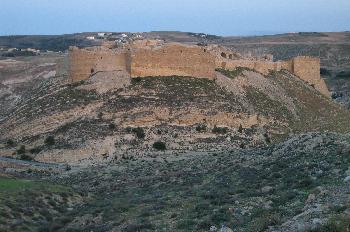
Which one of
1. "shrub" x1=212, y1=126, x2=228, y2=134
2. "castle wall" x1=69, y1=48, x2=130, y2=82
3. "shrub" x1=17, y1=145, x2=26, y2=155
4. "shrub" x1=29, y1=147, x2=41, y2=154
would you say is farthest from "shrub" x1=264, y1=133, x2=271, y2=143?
"shrub" x1=17, y1=145, x2=26, y2=155

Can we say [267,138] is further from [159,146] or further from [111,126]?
[111,126]

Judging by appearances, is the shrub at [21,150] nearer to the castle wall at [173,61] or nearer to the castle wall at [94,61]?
the castle wall at [94,61]

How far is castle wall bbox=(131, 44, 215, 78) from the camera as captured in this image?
37.4 m

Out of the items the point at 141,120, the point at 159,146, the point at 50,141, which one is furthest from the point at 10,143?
the point at 159,146

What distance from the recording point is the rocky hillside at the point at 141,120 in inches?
1329

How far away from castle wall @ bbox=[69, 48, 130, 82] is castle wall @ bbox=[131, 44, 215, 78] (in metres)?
0.77

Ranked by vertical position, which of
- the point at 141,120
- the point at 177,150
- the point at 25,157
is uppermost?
the point at 141,120

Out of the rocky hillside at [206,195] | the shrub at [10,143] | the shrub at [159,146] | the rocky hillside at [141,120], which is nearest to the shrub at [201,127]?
the rocky hillside at [141,120]

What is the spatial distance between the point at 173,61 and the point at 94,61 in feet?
15.1

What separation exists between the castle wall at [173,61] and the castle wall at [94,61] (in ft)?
2.51

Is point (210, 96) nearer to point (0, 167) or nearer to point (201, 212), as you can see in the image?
point (0, 167)

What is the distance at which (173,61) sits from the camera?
125ft

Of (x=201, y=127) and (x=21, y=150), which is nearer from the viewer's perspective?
(x=21, y=150)

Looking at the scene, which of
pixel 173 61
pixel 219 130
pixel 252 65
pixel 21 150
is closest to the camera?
pixel 21 150
